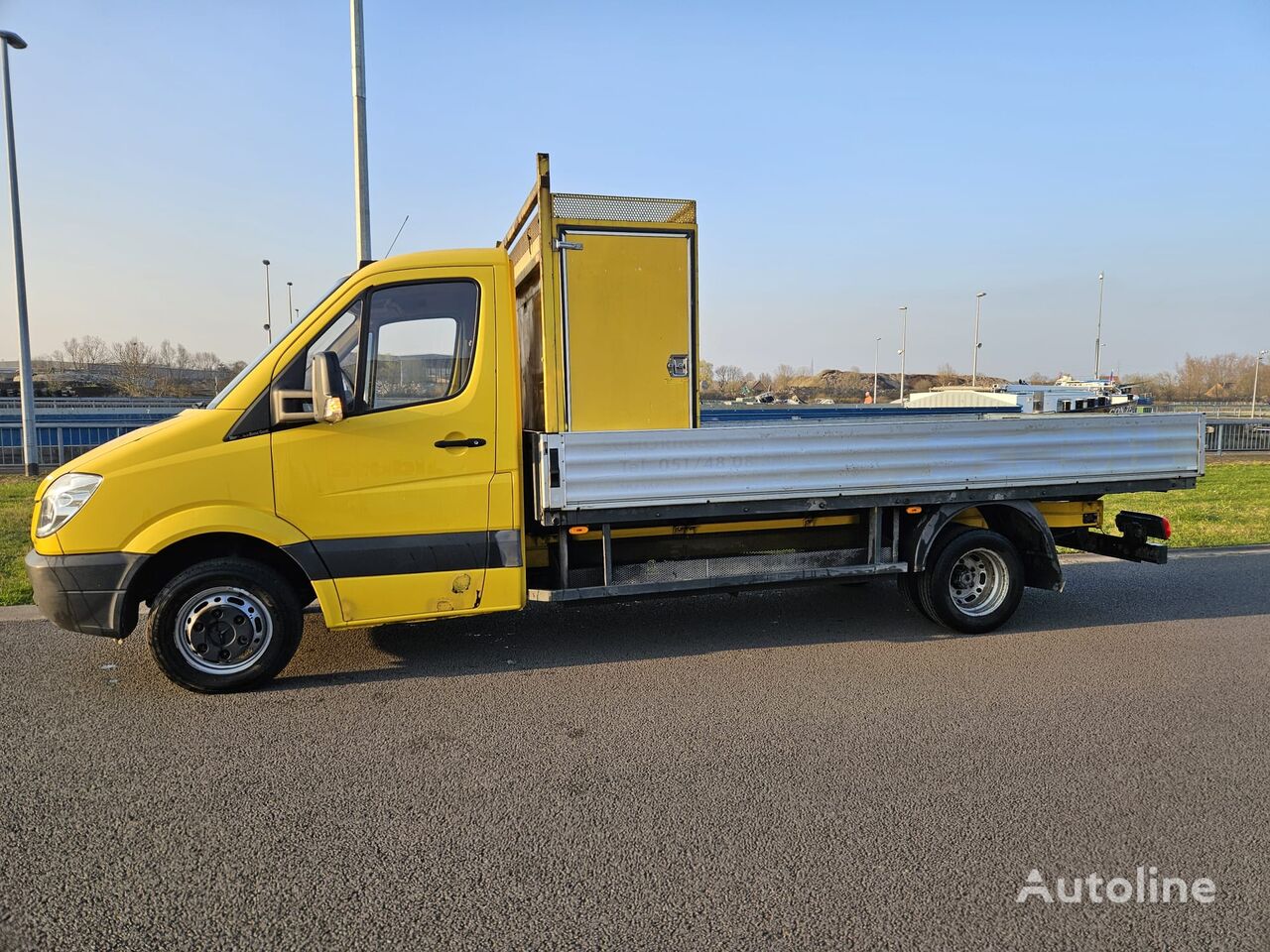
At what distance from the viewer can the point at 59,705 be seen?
4.61m

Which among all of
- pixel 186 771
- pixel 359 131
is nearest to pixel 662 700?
pixel 186 771

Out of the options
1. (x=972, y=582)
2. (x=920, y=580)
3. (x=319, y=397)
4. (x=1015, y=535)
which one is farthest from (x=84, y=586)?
(x=1015, y=535)

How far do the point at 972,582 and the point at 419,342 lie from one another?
441 cm

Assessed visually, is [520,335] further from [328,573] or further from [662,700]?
[662,700]

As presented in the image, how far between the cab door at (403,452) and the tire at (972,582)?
3.28m

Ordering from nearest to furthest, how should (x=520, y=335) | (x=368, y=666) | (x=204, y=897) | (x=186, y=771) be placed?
(x=204, y=897), (x=186, y=771), (x=368, y=666), (x=520, y=335)

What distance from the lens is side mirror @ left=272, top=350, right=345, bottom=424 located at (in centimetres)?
466

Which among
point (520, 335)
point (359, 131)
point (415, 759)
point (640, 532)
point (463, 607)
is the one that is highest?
point (359, 131)

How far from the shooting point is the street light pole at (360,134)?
9.56 metres

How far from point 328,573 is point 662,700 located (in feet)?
7.02

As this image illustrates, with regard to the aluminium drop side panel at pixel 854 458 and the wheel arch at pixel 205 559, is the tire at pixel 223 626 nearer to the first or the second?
the wheel arch at pixel 205 559

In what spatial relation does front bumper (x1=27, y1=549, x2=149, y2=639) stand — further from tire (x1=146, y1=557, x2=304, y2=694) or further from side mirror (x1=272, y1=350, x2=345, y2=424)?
side mirror (x1=272, y1=350, x2=345, y2=424)
